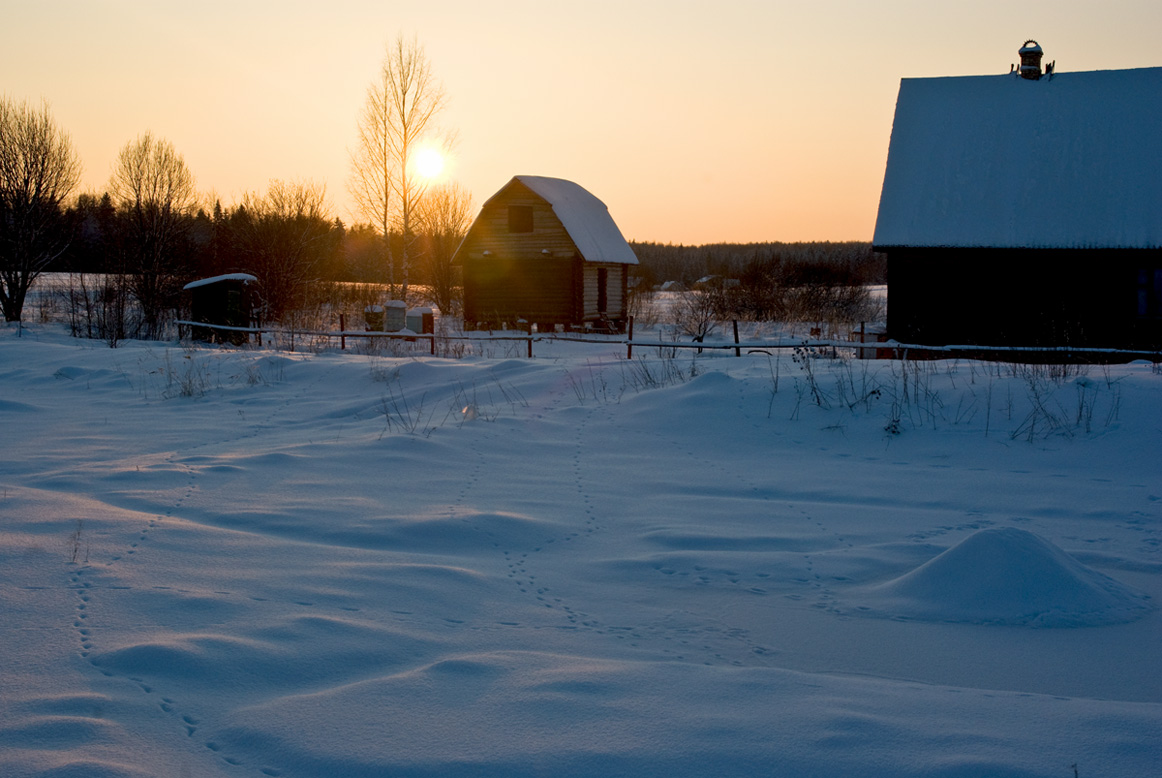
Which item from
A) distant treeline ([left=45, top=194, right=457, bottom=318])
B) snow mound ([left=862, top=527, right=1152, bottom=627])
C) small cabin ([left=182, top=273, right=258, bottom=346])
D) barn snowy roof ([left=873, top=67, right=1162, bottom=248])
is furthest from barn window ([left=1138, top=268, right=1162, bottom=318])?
distant treeline ([left=45, top=194, right=457, bottom=318])

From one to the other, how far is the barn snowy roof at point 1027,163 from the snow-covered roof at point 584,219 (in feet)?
36.4

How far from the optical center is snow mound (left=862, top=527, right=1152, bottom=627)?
384cm

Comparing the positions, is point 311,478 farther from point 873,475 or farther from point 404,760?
point 873,475

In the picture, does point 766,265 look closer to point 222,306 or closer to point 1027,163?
point 1027,163

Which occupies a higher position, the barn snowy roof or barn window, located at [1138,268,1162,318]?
the barn snowy roof

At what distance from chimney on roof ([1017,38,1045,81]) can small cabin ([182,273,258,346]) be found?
1842cm

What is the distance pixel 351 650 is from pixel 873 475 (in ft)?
16.0

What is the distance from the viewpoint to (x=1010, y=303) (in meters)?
16.0

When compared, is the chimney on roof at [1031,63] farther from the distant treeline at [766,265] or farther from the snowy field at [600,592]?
the snowy field at [600,592]

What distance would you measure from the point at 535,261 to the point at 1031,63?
49.6 feet

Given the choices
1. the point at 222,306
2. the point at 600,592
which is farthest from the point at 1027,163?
the point at 222,306

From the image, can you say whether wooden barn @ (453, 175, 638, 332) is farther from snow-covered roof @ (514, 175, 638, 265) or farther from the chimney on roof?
the chimney on roof

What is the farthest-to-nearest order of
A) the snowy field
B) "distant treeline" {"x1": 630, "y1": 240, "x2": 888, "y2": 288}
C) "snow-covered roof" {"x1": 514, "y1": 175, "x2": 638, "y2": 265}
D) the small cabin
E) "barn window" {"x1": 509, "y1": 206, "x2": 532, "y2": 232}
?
"distant treeline" {"x1": 630, "y1": 240, "x2": 888, "y2": 288} < "barn window" {"x1": 509, "y1": 206, "x2": 532, "y2": 232} < "snow-covered roof" {"x1": 514, "y1": 175, "x2": 638, "y2": 265} < the small cabin < the snowy field

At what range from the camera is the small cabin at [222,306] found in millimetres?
19141
